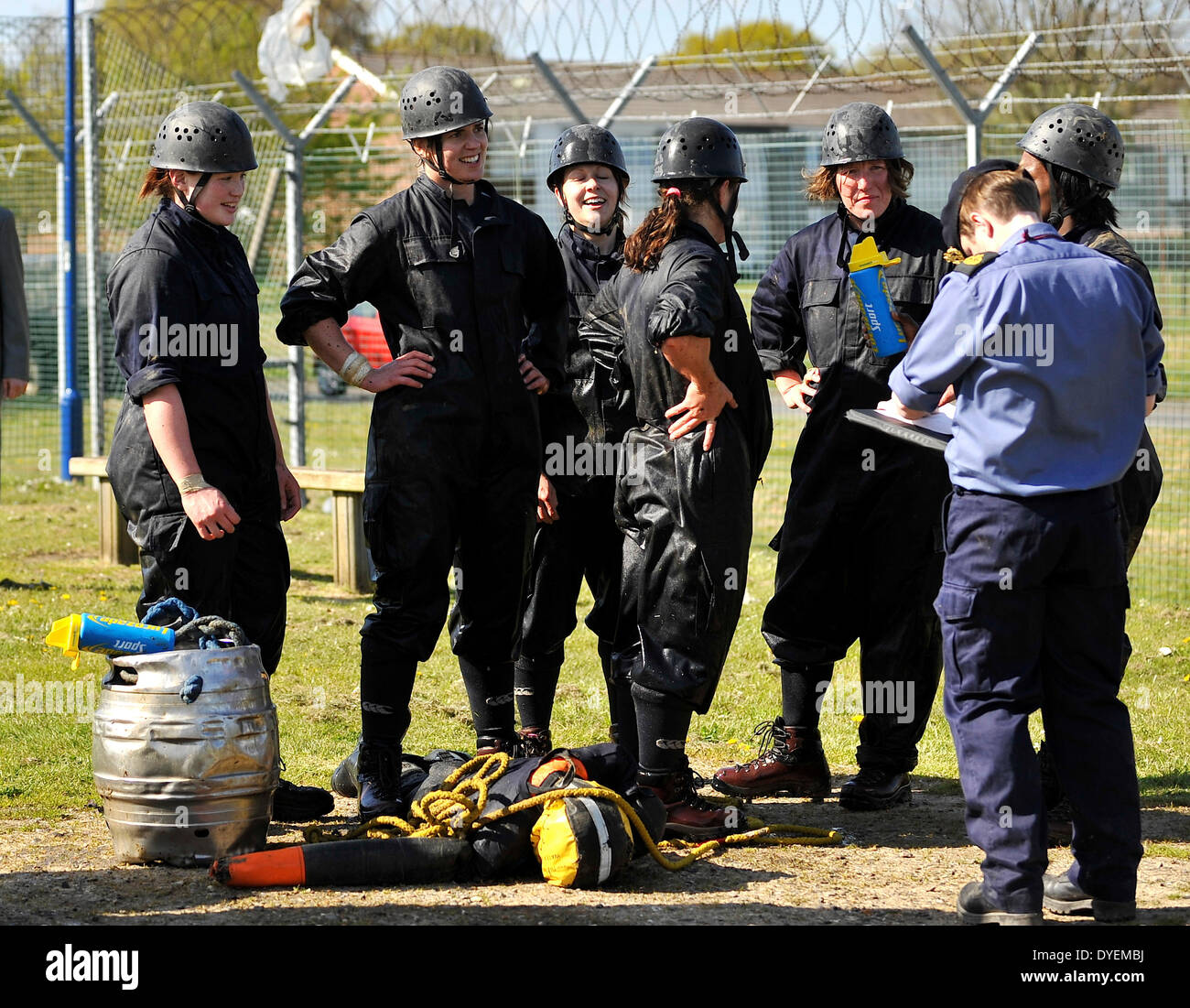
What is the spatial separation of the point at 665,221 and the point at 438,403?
3.15 feet

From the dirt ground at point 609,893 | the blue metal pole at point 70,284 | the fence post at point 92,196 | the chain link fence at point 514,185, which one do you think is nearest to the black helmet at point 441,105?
the dirt ground at point 609,893

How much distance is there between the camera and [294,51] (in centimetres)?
1516

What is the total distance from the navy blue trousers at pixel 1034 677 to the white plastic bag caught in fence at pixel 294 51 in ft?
33.0

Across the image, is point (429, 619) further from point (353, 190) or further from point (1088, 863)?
point (353, 190)

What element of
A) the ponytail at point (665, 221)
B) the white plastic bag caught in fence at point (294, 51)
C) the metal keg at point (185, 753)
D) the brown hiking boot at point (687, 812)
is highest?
the white plastic bag caught in fence at point (294, 51)

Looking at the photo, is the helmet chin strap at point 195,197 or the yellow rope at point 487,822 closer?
the yellow rope at point 487,822

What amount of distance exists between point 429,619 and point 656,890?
1.22 meters

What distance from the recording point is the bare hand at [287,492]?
18.1 ft

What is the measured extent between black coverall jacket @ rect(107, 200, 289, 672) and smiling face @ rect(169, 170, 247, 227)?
0.04 metres

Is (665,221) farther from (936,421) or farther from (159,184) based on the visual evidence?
(159,184)

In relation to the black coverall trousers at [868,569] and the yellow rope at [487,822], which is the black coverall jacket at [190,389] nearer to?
the yellow rope at [487,822]

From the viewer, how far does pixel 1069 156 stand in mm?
5090

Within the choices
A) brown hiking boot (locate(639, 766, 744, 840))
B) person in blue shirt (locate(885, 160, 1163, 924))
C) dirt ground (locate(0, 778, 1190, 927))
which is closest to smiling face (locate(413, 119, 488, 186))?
person in blue shirt (locate(885, 160, 1163, 924))

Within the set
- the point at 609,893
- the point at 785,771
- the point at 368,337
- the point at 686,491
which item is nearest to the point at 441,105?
the point at 686,491
